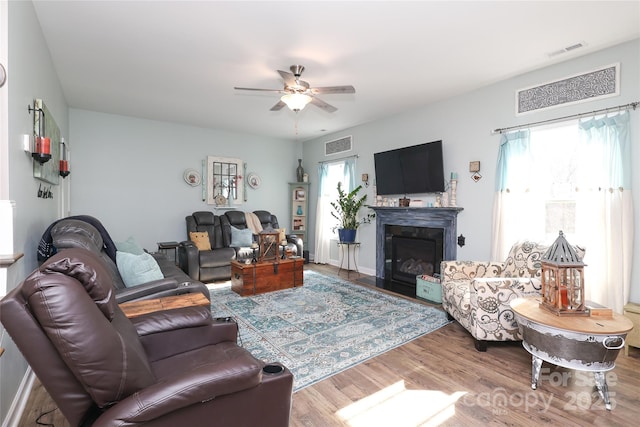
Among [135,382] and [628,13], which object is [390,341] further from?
[628,13]

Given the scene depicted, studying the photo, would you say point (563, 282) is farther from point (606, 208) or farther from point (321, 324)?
point (321, 324)

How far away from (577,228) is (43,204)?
5.14 m

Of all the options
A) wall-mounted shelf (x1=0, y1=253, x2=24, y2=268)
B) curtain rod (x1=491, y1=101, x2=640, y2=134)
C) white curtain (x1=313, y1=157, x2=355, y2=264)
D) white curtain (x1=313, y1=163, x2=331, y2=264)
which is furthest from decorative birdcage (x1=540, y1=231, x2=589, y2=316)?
white curtain (x1=313, y1=163, x2=331, y2=264)

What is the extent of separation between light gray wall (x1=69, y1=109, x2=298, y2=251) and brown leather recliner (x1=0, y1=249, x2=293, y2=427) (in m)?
4.78

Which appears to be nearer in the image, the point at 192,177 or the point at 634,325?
the point at 634,325

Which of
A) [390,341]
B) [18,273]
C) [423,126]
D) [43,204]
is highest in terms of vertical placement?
[423,126]

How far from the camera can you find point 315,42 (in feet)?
9.50

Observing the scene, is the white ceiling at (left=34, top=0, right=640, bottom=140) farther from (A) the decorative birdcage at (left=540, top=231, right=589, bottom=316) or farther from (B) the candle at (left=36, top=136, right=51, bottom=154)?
(A) the decorative birdcage at (left=540, top=231, right=589, bottom=316)

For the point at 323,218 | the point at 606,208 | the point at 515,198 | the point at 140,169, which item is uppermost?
the point at 140,169

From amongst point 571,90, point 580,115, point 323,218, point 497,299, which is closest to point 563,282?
point 497,299

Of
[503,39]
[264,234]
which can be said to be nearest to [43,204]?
[264,234]

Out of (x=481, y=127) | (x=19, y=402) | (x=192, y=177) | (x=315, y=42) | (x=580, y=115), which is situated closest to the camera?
(x=19, y=402)

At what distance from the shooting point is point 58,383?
3.27 ft

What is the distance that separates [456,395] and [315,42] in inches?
122
